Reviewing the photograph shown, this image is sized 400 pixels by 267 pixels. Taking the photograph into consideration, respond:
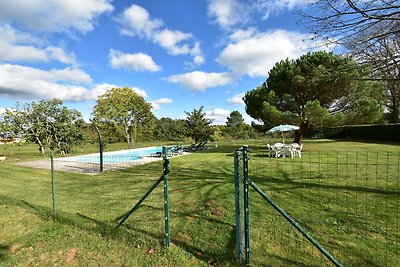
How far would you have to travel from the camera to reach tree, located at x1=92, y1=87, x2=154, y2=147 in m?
27.3

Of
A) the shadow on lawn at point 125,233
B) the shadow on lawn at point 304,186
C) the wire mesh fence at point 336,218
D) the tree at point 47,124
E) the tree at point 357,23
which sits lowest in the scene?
the shadow on lawn at point 125,233

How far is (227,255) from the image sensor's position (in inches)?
119

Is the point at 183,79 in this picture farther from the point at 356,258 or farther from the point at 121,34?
the point at 356,258

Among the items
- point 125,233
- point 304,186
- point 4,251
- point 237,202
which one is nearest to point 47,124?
point 4,251

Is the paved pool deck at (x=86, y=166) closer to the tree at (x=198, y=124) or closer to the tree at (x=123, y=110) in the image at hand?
the tree at (x=198, y=124)

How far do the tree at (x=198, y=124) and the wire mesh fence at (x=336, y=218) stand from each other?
15139 millimetres

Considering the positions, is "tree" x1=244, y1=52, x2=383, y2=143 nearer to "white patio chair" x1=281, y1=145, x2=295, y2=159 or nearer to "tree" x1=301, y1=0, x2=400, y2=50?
"white patio chair" x1=281, y1=145, x2=295, y2=159

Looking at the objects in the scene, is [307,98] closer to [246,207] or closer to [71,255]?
[246,207]

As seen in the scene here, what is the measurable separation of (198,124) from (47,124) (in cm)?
1172

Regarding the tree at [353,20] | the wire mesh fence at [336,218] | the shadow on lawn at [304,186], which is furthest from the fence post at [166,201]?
the tree at [353,20]

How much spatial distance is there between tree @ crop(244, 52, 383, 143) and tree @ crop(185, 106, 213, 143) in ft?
20.7

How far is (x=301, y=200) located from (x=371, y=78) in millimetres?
3447

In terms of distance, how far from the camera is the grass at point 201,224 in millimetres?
3053

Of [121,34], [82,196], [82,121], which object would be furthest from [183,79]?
[82,196]
